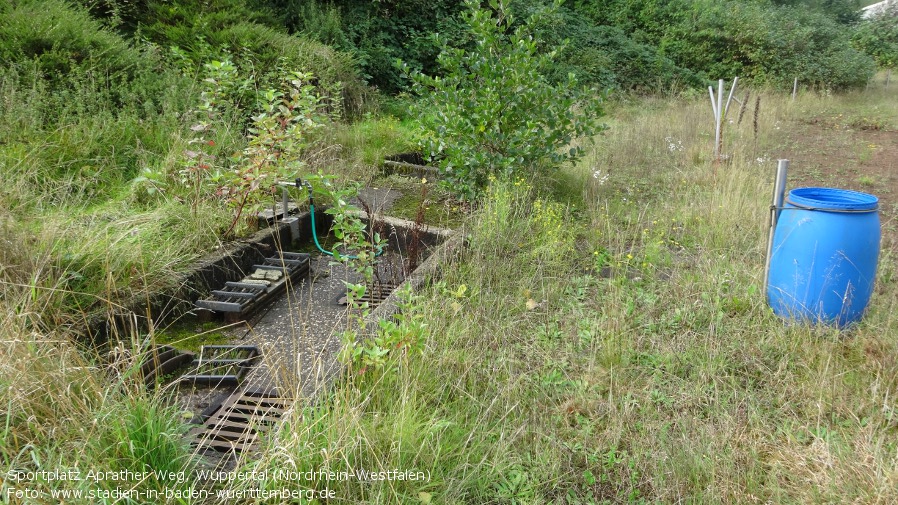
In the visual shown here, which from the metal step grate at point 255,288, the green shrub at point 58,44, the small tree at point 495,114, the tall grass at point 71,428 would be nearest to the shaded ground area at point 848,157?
the small tree at point 495,114

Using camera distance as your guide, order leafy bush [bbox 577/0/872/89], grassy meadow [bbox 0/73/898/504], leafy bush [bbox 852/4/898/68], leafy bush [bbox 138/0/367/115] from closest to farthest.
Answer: grassy meadow [bbox 0/73/898/504] < leafy bush [bbox 138/0/367/115] < leafy bush [bbox 577/0/872/89] < leafy bush [bbox 852/4/898/68]

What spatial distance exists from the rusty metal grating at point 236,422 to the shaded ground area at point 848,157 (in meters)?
4.61

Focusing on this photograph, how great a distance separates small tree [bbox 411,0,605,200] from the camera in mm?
5277

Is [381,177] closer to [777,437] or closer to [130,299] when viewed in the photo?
[130,299]

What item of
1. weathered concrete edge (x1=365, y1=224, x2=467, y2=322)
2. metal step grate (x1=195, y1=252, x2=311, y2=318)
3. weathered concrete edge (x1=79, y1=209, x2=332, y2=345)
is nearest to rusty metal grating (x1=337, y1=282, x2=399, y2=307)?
weathered concrete edge (x1=365, y1=224, x2=467, y2=322)

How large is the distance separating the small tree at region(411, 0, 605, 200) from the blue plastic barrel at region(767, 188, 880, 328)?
7.80 feet

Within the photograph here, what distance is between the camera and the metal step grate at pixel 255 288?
3.46 meters

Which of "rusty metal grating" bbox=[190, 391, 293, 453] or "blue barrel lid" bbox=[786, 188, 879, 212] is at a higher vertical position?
"blue barrel lid" bbox=[786, 188, 879, 212]

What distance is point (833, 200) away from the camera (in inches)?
137

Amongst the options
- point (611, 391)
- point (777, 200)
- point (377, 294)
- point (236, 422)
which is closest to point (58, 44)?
point (377, 294)

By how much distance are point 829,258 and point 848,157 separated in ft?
22.2

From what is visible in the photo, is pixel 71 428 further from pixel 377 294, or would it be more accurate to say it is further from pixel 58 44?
pixel 58 44

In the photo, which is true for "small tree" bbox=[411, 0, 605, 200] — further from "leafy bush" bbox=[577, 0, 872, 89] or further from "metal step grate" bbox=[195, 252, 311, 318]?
"leafy bush" bbox=[577, 0, 872, 89]

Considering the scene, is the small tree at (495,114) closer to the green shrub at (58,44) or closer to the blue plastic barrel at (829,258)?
the blue plastic barrel at (829,258)
